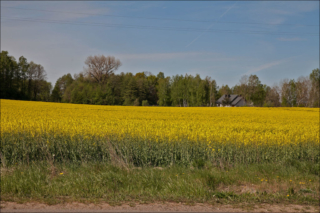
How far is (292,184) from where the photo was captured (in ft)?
21.5

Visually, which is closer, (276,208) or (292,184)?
(276,208)

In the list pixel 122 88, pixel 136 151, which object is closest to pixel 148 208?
pixel 136 151

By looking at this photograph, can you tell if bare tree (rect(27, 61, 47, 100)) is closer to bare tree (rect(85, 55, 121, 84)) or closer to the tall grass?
bare tree (rect(85, 55, 121, 84))

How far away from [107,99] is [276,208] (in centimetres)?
6151

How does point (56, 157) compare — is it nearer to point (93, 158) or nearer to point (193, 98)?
point (93, 158)

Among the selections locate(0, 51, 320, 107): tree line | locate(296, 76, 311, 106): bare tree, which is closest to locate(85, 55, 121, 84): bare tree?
locate(0, 51, 320, 107): tree line

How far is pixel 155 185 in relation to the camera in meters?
6.22

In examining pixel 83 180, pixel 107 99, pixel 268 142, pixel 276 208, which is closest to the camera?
pixel 276 208

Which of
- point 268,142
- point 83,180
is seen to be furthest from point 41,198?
point 268,142

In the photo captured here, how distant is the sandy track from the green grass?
0.23 metres

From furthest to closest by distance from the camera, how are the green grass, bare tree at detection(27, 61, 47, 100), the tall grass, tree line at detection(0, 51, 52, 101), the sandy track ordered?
bare tree at detection(27, 61, 47, 100) < tree line at detection(0, 51, 52, 101) < the tall grass < the green grass < the sandy track

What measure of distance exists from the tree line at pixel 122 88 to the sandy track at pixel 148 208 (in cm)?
5907

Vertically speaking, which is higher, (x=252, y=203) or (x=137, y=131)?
(x=137, y=131)

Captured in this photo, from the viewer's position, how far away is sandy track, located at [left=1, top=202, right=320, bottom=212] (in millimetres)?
4699
